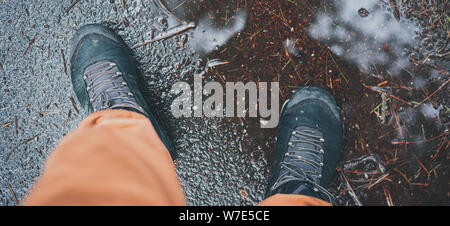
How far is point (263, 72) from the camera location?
1.51 metres

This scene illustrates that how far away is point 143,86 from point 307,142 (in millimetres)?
1000

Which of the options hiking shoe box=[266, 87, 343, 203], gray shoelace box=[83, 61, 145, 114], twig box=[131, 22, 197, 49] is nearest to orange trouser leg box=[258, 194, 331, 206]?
hiking shoe box=[266, 87, 343, 203]

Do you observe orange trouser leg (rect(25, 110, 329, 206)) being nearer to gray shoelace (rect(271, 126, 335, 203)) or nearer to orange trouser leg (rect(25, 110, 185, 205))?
orange trouser leg (rect(25, 110, 185, 205))

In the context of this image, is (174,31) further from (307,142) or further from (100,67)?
(307,142)

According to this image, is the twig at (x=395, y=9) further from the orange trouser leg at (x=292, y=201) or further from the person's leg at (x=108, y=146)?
the person's leg at (x=108, y=146)

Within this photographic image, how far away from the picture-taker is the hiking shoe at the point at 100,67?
1491mm

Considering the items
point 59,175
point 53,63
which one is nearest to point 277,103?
point 59,175

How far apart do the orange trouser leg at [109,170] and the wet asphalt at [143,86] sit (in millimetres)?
417

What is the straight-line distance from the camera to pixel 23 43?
157 cm

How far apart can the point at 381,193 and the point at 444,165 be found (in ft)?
1.22

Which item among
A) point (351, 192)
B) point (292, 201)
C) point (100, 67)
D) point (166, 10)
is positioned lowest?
point (351, 192)

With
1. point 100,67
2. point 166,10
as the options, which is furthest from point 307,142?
point 100,67

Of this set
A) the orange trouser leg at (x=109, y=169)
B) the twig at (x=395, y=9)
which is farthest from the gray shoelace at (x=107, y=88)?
the twig at (x=395, y=9)

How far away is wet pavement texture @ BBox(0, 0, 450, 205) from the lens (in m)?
1.49
